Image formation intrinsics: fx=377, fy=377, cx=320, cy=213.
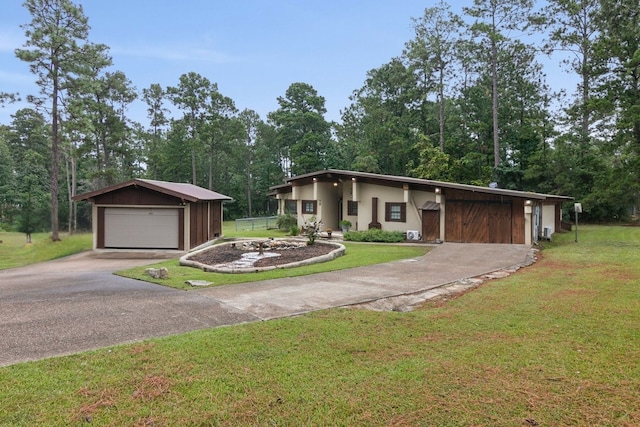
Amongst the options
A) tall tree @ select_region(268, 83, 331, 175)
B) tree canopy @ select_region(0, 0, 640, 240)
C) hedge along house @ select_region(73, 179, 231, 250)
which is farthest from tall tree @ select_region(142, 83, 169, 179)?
hedge along house @ select_region(73, 179, 231, 250)

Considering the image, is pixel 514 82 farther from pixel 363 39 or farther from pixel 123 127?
pixel 123 127

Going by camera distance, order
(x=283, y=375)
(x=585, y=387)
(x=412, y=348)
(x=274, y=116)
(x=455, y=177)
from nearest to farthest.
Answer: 1. (x=585, y=387)
2. (x=283, y=375)
3. (x=412, y=348)
4. (x=455, y=177)
5. (x=274, y=116)

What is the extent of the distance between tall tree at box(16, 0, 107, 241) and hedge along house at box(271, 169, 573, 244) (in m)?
14.1

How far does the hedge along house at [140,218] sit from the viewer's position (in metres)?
15.6

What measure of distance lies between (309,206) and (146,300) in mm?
15483

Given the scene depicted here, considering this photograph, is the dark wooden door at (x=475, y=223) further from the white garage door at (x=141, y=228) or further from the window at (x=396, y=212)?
the white garage door at (x=141, y=228)

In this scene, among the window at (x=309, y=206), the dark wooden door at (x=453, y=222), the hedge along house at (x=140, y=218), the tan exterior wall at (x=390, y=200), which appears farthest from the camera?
the window at (x=309, y=206)

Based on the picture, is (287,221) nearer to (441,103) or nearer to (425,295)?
(425,295)

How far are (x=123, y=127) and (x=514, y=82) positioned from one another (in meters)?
34.6

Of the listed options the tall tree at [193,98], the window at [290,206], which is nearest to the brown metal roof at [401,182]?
the window at [290,206]

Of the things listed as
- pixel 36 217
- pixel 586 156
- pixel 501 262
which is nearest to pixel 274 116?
pixel 36 217

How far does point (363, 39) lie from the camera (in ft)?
94.0

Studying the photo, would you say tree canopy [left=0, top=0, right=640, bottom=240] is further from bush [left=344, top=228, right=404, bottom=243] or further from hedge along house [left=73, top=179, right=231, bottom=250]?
bush [left=344, top=228, right=404, bottom=243]

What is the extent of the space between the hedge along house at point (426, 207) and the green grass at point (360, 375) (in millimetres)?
10642
